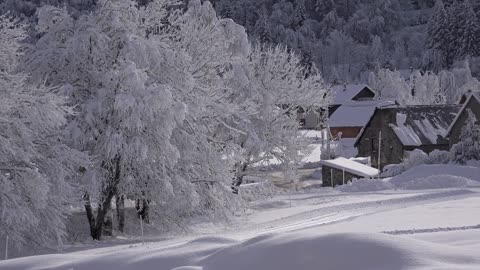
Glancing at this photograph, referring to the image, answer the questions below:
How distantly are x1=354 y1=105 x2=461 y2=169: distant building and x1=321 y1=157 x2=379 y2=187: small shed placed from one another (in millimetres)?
6878

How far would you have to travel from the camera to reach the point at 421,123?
182 ft

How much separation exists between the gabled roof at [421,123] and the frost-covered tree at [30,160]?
36863mm

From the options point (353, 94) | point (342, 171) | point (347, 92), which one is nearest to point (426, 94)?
point (353, 94)

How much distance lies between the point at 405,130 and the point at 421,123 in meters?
2.05

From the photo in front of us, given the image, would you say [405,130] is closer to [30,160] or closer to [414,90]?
[30,160]

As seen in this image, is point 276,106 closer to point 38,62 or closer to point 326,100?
point 326,100

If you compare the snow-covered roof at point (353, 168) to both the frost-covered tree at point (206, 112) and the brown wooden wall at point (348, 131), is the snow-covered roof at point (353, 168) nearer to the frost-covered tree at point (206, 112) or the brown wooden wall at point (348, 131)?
the frost-covered tree at point (206, 112)

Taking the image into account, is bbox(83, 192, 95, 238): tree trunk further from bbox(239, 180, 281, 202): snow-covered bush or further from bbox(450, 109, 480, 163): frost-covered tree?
bbox(450, 109, 480, 163): frost-covered tree

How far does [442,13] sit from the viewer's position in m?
158

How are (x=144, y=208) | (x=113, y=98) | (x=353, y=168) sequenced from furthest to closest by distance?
(x=353, y=168) < (x=144, y=208) < (x=113, y=98)

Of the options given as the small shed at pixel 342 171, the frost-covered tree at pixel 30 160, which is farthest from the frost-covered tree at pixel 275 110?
the frost-covered tree at pixel 30 160

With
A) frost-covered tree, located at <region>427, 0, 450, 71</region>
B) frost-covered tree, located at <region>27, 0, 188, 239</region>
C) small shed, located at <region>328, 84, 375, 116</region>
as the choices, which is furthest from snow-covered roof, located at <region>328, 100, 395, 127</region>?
frost-covered tree, located at <region>27, 0, 188, 239</region>

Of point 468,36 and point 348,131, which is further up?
point 468,36

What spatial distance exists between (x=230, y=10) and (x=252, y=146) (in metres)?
168
